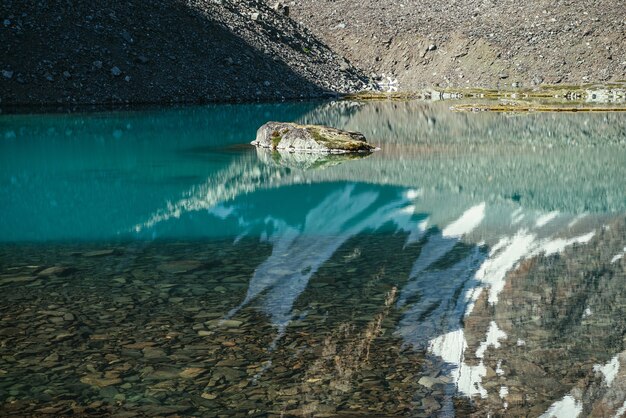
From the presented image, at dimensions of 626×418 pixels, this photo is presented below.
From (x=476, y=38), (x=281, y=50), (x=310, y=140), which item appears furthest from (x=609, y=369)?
(x=476, y=38)

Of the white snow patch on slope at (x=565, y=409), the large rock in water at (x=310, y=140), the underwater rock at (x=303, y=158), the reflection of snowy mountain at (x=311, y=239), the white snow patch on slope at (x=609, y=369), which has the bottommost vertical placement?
the white snow patch on slope at (x=565, y=409)

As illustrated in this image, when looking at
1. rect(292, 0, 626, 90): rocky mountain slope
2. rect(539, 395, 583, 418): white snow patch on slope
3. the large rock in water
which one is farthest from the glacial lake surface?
rect(292, 0, 626, 90): rocky mountain slope

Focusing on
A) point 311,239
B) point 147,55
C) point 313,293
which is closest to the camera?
point 313,293

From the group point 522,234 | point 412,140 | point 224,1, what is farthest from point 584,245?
point 224,1

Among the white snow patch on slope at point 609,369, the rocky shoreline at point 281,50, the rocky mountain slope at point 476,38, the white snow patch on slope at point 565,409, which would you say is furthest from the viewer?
the rocky mountain slope at point 476,38

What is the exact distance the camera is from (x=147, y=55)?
300ft

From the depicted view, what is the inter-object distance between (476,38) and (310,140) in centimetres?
9668

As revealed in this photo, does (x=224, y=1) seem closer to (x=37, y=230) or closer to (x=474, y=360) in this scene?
(x=37, y=230)

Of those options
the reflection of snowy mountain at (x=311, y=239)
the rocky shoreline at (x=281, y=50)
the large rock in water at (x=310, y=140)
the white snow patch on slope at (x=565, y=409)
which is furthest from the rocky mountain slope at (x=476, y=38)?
the white snow patch on slope at (x=565, y=409)

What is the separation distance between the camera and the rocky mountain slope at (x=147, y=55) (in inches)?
3241

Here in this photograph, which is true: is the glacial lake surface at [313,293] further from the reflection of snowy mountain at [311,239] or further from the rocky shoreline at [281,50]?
the rocky shoreline at [281,50]

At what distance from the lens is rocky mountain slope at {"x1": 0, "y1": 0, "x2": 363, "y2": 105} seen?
82.3 metres

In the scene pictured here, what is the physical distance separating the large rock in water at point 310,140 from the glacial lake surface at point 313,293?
8.82 metres

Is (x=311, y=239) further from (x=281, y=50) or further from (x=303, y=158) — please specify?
(x=281, y=50)
